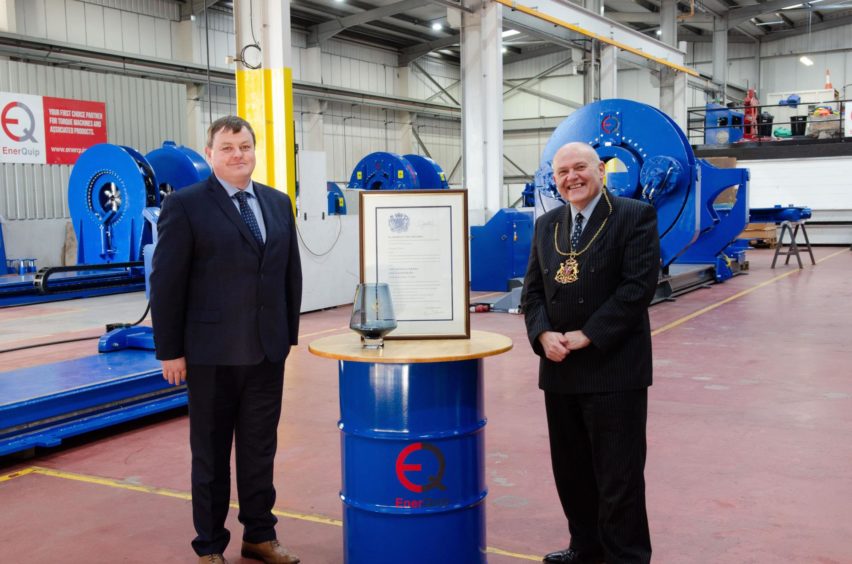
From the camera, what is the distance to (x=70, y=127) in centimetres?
1457

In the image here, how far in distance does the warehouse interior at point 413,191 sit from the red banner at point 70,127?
46 millimetres

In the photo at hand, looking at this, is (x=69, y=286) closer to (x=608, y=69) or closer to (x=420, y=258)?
(x=420, y=258)

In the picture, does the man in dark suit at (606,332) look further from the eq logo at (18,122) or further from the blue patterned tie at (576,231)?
the eq logo at (18,122)

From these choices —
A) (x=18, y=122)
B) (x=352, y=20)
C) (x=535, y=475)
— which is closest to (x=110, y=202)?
(x=18, y=122)

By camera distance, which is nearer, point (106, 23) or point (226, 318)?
point (226, 318)

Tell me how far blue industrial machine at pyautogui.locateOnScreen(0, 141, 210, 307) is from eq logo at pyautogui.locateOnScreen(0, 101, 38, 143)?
3.09 metres

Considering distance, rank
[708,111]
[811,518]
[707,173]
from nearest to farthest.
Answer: [811,518], [707,173], [708,111]

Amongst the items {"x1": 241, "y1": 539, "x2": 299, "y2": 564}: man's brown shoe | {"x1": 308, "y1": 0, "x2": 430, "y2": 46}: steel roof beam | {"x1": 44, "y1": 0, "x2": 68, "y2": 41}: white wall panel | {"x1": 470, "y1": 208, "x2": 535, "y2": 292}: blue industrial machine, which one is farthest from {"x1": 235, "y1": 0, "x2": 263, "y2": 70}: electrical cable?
{"x1": 308, "y1": 0, "x2": 430, "y2": 46}: steel roof beam

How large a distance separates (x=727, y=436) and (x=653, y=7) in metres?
22.9

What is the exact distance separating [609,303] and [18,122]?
13.5 meters

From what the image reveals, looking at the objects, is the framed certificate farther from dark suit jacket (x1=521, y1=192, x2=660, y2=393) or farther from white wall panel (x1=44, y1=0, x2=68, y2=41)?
white wall panel (x1=44, y1=0, x2=68, y2=41)

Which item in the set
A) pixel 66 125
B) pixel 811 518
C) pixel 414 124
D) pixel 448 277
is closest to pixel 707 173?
pixel 811 518

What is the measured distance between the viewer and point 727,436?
4.59 metres

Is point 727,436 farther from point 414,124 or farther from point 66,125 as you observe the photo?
point 414,124
